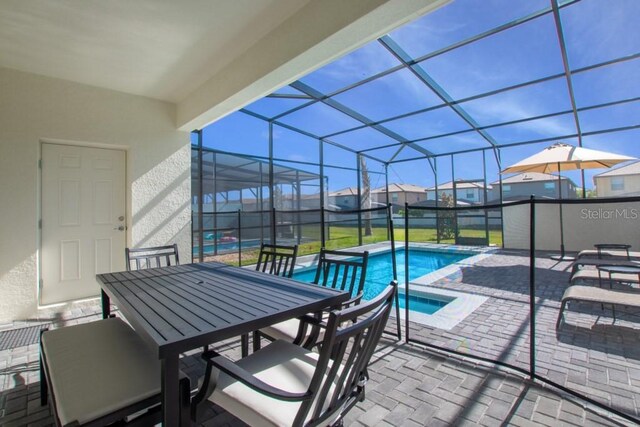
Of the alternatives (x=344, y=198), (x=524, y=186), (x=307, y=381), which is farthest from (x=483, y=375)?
(x=524, y=186)

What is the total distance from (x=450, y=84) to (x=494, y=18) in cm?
137

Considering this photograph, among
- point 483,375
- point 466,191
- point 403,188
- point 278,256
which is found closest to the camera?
point 483,375

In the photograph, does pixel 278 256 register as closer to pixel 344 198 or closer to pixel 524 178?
pixel 344 198

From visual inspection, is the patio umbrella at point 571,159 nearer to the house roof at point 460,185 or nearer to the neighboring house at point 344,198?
the house roof at point 460,185

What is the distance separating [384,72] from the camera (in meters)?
4.37

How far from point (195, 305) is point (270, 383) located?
0.59 m

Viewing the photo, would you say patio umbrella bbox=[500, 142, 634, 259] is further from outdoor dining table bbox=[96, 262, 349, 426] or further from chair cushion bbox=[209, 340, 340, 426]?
chair cushion bbox=[209, 340, 340, 426]

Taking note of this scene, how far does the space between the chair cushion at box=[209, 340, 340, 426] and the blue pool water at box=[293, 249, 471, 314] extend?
2.98 metres

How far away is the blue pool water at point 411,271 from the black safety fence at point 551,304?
0.03 meters

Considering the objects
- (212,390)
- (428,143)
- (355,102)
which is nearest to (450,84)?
(355,102)

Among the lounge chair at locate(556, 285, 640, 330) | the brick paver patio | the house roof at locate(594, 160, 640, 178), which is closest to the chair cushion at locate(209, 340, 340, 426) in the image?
the brick paver patio

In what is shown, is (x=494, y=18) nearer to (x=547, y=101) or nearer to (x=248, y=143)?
(x=547, y=101)

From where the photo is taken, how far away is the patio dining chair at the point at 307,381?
105cm

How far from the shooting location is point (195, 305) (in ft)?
5.38
